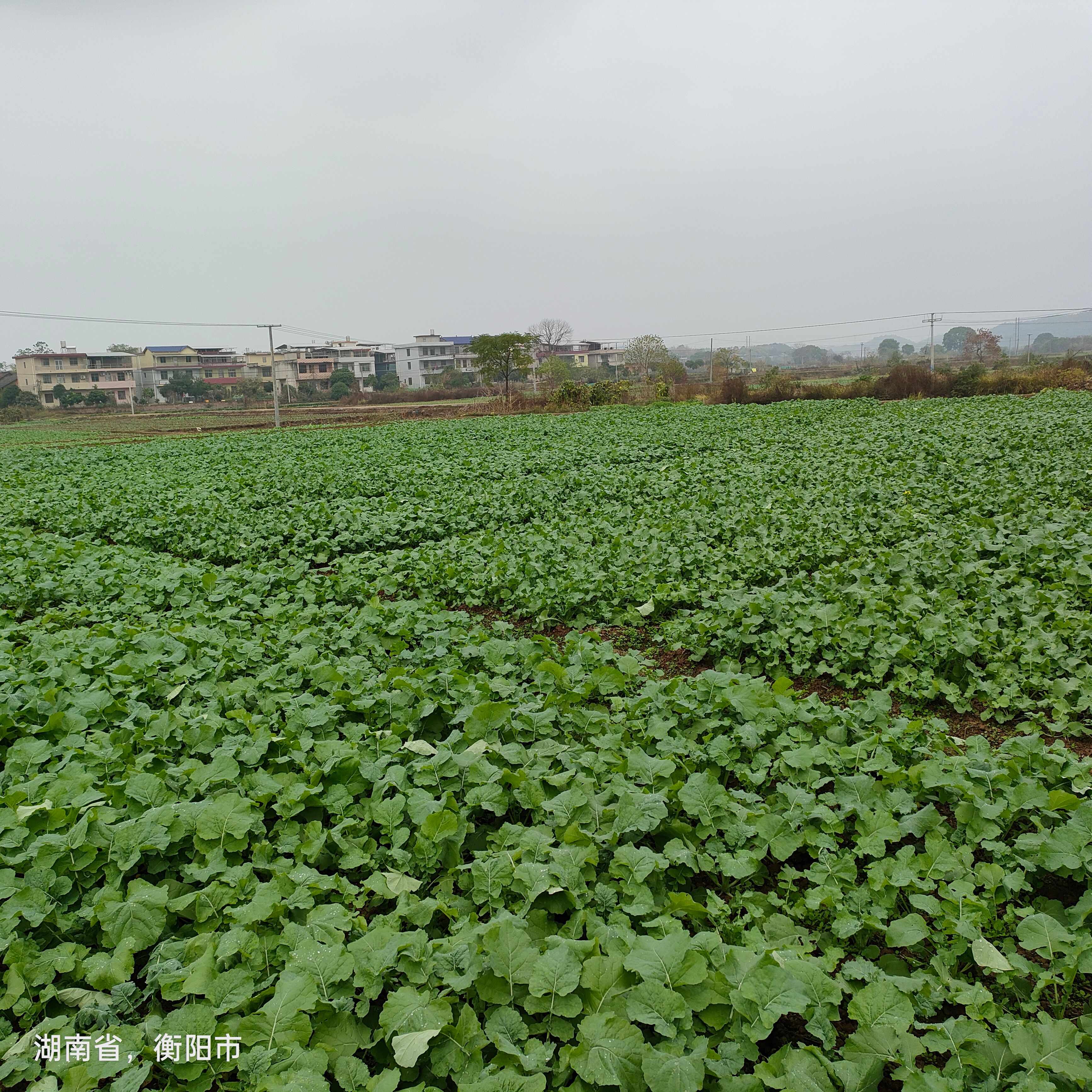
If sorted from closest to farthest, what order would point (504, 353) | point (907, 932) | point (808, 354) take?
1. point (907, 932)
2. point (504, 353)
3. point (808, 354)

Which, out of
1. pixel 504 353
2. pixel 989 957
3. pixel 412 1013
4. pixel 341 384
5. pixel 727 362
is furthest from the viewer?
pixel 341 384

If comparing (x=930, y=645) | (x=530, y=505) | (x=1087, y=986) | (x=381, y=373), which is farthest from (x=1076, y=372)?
(x=381, y=373)

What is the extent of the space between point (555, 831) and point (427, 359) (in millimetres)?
96760

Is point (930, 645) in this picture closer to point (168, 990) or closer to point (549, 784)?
point (549, 784)

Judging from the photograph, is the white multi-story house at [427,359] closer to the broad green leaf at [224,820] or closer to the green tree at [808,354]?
the green tree at [808,354]

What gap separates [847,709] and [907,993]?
2035 mm

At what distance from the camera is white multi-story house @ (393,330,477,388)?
311 ft

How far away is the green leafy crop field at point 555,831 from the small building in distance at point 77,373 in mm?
81391

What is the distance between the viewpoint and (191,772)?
11.4ft

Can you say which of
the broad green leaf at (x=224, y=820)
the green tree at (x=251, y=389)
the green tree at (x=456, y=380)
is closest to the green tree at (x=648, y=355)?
the green tree at (x=456, y=380)

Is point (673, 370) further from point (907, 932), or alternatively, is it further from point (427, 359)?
point (907, 932)

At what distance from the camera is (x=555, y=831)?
10.2 feet

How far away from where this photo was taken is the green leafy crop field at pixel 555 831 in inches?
87.0

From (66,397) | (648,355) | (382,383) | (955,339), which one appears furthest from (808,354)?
(66,397)
